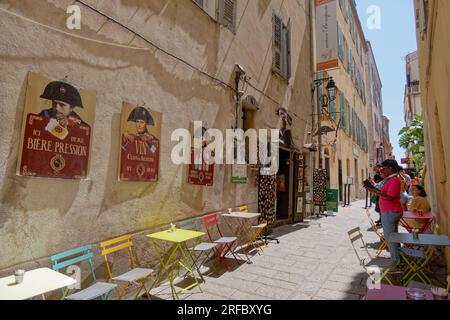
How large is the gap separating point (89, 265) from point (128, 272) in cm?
43

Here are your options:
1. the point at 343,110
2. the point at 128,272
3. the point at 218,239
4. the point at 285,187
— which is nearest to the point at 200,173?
the point at 218,239

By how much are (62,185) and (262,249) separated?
13.8 feet

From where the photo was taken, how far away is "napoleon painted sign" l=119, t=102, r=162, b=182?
143 inches

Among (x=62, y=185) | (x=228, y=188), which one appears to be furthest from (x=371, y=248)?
(x=62, y=185)

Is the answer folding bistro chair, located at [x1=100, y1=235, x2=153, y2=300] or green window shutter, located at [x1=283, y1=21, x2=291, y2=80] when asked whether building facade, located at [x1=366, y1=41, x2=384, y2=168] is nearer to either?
green window shutter, located at [x1=283, y1=21, x2=291, y2=80]

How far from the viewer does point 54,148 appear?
2883mm

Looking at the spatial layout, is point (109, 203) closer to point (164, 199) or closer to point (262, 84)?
point (164, 199)

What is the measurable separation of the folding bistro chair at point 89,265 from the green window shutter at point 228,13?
4.96 meters

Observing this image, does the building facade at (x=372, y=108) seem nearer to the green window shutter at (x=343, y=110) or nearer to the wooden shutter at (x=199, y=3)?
the green window shutter at (x=343, y=110)

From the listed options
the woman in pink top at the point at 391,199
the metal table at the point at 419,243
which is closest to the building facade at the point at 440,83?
the woman in pink top at the point at 391,199

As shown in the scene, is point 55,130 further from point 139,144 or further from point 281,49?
point 281,49

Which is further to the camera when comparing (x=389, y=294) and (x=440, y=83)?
(x=440, y=83)

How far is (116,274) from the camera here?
3471 mm

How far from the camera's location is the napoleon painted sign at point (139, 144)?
143 inches
